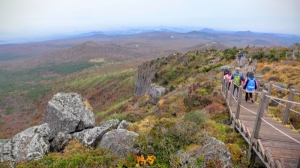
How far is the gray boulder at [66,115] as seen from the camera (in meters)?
9.33

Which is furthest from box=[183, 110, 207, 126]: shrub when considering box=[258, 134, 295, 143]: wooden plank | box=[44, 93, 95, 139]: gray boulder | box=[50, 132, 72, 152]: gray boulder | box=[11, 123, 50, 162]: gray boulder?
box=[11, 123, 50, 162]: gray boulder

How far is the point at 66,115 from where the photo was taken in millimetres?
9398

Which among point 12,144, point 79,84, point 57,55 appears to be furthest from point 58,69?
point 12,144

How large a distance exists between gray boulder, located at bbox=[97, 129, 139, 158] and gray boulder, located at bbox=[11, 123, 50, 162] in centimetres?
271

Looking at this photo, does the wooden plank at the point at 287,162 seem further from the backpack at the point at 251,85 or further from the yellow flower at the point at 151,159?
the backpack at the point at 251,85

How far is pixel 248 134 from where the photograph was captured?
6.18 meters

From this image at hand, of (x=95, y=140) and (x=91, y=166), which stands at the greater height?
(x=91, y=166)

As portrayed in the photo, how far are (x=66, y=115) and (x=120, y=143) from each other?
438cm

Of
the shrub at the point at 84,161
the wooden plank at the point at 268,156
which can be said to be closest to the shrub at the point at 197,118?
the wooden plank at the point at 268,156

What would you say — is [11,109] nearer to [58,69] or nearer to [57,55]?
[58,69]

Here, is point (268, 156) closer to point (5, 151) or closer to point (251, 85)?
point (251, 85)

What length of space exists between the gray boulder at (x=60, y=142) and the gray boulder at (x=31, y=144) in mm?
318

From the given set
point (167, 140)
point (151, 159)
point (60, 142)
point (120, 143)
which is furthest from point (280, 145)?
point (60, 142)

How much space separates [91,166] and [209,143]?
141 inches
